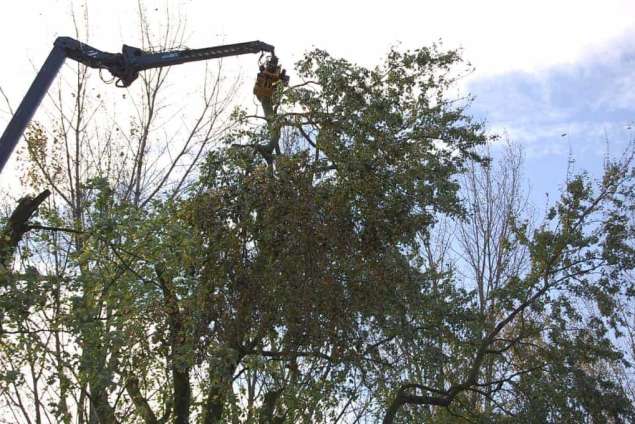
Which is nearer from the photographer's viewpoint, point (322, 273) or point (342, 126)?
point (322, 273)

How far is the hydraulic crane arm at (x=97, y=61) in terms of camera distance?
1013cm

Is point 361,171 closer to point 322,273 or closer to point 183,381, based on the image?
point 322,273

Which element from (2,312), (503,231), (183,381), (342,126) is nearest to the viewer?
(2,312)

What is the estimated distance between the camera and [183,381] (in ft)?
35.8

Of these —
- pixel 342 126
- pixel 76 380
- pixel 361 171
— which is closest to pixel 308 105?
pixel 342 126

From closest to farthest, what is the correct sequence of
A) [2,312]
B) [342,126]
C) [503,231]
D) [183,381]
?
1. [2,312]
2. [183,381]
3. [342,126]
4. [503,231]

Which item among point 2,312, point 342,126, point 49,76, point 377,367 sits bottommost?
point 2,312

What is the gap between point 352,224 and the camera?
436 inches

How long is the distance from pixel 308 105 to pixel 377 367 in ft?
14.4

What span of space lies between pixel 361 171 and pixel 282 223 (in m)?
1.49

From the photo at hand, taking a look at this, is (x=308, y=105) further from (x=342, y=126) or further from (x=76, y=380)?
(x=76, y=380)

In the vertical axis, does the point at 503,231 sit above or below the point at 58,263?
above

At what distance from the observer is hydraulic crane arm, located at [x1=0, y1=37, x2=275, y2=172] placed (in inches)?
399

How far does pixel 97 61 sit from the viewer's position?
11930mm
